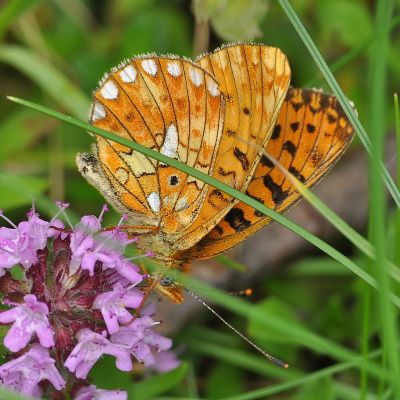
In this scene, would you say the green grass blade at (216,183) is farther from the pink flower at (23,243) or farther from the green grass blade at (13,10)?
the green grass blade at (13,10)

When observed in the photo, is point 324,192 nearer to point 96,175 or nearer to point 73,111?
point 73,111

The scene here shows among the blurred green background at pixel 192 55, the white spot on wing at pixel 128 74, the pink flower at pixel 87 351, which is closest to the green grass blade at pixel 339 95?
the white spot on wing at pixel 128 74

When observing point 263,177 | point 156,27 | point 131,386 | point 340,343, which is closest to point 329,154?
point 263,177

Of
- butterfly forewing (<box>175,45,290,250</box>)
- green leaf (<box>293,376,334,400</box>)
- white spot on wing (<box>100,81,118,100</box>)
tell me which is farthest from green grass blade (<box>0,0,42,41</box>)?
green leaf (<box>293,376,334,400</box>)

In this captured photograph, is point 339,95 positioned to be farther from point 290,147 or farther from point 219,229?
point 219,229

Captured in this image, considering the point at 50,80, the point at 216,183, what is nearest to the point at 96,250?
the point at 216,183
